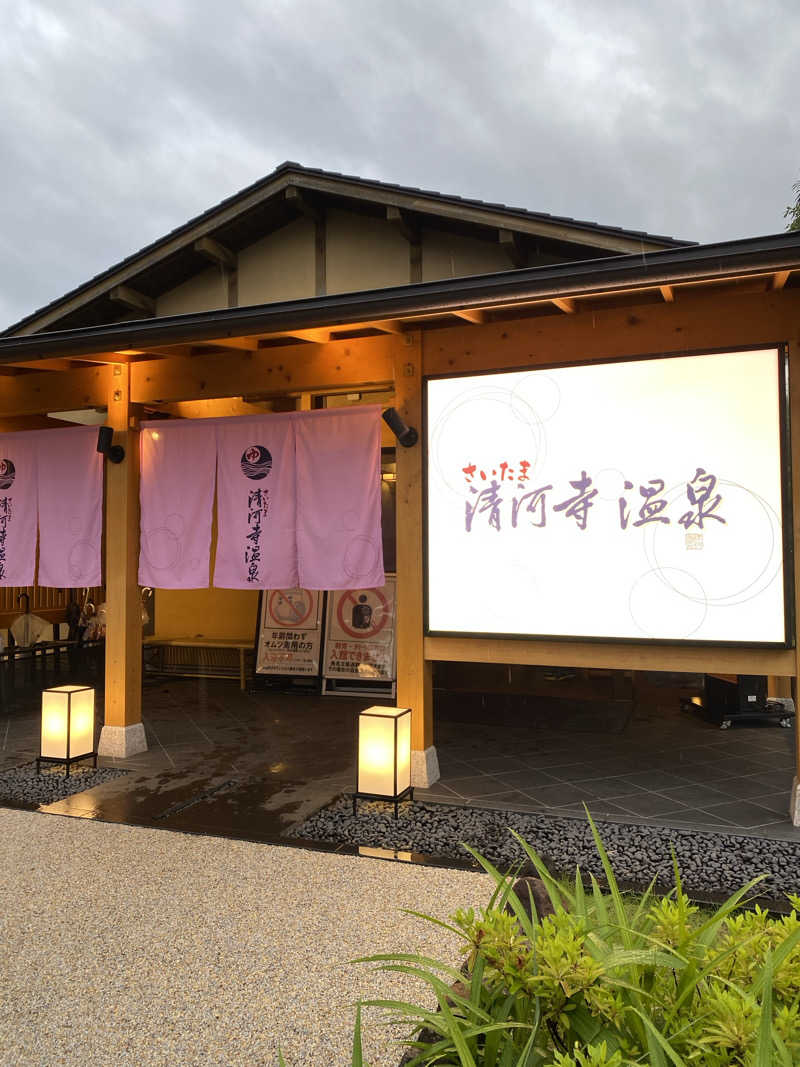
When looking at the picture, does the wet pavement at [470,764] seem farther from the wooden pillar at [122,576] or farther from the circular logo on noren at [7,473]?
the circular logo on noren at [7,473]

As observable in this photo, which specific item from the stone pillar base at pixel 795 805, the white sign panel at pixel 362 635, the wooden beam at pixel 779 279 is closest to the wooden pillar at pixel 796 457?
the stone pillar base at pixel 795 805

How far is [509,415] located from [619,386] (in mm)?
899

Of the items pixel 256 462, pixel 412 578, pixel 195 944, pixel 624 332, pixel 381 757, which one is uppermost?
pixel 624 332

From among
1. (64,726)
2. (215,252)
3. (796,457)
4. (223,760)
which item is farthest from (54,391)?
(796,457)

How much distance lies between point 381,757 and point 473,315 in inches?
141

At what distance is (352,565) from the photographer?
253 inches

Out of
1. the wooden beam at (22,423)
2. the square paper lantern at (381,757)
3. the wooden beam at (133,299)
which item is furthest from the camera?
the wooden beam at (133,299)

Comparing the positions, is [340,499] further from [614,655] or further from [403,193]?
[403,193]

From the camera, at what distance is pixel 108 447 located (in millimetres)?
7215

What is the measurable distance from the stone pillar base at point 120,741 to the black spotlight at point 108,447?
2.74 meters

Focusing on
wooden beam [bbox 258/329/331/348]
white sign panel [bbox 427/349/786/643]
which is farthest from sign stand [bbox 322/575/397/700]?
wooden beam [bbox 258/329/331/348]

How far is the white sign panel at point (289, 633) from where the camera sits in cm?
1062

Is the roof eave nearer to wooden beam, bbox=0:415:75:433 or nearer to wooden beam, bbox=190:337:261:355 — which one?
wooden beam, bbox=190:337:261:355

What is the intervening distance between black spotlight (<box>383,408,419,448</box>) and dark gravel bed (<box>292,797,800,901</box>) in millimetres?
3008
